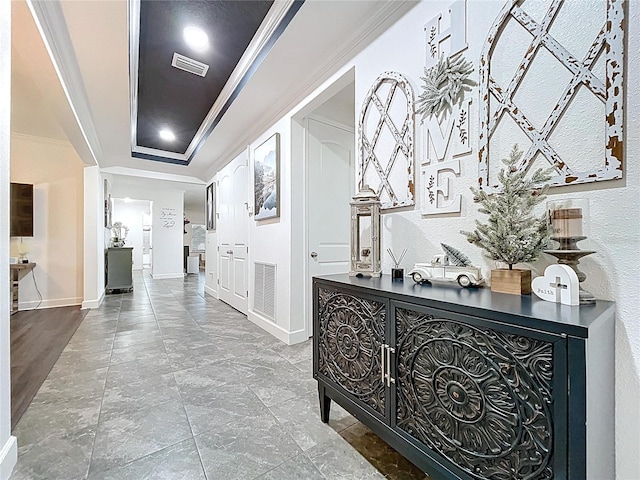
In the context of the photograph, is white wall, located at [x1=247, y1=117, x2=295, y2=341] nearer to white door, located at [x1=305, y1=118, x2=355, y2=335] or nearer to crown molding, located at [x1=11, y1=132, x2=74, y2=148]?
white door, located at [x1=305, y1=118, x2=355, y2=335]

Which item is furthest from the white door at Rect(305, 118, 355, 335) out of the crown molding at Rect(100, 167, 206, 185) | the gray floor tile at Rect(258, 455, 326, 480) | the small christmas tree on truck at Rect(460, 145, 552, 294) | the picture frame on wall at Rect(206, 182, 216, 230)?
the crown molding at Rect(100, 167, 206, 185)

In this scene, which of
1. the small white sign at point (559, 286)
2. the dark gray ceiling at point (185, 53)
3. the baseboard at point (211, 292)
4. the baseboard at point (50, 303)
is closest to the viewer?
the small white sign at point (559, 286)

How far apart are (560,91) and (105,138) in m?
5.05

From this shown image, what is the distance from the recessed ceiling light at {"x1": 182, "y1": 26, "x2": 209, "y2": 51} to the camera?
2305 millimetres

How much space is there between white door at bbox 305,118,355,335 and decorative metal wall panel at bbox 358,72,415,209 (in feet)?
3.92

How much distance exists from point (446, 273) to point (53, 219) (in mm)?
5821

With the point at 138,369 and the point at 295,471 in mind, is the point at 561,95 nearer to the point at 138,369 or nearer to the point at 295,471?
the point at 295,471

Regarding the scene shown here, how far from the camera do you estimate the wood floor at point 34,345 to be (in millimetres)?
2047

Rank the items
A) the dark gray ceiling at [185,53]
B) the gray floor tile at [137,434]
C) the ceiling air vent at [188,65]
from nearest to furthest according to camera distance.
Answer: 1. the gray floor tile at [137,434]
2. the dark gray ceiling at [185,53]
3. the ceiling air vent at [188,65]

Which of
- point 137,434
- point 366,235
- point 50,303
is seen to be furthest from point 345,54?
point 50,303

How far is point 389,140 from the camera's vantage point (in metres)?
1.83

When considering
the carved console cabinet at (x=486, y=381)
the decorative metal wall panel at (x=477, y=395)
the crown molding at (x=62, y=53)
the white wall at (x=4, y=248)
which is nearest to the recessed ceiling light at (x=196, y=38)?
the crown molding at (x=62, y=53)

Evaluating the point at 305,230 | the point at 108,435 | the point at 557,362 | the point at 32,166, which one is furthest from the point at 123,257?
the point at 557,362

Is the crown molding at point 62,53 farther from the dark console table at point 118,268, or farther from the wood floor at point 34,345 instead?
the dark console table at point 118,268
